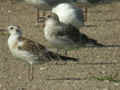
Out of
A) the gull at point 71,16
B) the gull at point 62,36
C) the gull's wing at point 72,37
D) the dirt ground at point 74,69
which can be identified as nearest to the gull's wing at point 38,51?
the dirt ground at point 74,69

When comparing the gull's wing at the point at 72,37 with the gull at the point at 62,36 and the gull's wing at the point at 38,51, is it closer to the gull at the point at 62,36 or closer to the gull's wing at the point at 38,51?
the gull at the point at 62,36

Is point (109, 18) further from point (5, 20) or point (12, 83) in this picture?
point (12, 83)

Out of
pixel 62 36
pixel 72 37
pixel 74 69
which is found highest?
pixel 62 36

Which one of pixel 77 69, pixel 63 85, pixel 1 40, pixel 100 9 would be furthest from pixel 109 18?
pixel 63 85

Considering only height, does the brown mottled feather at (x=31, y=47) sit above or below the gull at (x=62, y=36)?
above

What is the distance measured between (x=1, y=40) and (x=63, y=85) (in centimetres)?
374

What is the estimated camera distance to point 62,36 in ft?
31.4

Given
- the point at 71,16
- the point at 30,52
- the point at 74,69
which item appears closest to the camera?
the point at 30,52

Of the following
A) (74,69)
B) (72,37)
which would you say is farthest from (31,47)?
(72,37)

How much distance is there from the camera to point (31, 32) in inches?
474

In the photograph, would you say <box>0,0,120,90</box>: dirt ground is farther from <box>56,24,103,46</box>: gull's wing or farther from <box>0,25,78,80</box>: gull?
<box>0,25,78,80</box>: gull

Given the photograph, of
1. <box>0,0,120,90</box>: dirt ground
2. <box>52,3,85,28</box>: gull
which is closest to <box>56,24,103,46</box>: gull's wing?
<box>0,0,120,90</box>: dirt ground

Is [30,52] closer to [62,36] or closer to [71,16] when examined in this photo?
[62,36]

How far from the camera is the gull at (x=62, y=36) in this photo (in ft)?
30.7
